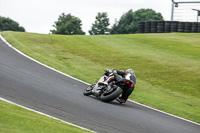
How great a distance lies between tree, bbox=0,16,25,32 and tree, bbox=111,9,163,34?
109ft

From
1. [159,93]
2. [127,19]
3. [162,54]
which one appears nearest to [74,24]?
[127,19]

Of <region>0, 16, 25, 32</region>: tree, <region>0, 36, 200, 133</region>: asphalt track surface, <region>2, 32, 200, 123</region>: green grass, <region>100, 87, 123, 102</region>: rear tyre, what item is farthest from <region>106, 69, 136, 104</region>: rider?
<region>0, 16, 25, 32</region>: tree

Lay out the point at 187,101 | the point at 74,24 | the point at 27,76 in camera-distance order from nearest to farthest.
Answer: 1. the point at 27,76
2. the point at 187,101
3. the point at 74,24

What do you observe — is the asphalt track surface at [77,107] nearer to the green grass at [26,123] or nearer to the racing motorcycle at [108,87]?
the racing motorcycle at [108,87]

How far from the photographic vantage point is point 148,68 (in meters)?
19.3

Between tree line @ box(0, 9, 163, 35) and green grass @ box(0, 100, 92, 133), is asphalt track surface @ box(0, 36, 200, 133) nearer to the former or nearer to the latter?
green grass @ box(0, 100, 92, 133)

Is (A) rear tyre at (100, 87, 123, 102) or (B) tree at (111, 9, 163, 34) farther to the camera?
(B) tree at (111, 9, 163, 34)

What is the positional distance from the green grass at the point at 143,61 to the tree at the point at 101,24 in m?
99.2

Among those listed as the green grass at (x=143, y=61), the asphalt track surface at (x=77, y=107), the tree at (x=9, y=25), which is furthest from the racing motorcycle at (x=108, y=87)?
the tree at (x=9, y=25)

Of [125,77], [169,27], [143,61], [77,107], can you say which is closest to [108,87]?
[125,77]

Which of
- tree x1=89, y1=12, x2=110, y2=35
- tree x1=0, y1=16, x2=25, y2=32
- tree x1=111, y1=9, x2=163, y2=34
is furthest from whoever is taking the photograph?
tree x1=89, y1=12, x2=110, y2=35

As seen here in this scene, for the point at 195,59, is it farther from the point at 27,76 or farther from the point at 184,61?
the point at 27,76

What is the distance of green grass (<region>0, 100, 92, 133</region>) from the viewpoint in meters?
6.50

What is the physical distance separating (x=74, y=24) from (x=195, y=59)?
93899 millimetres
